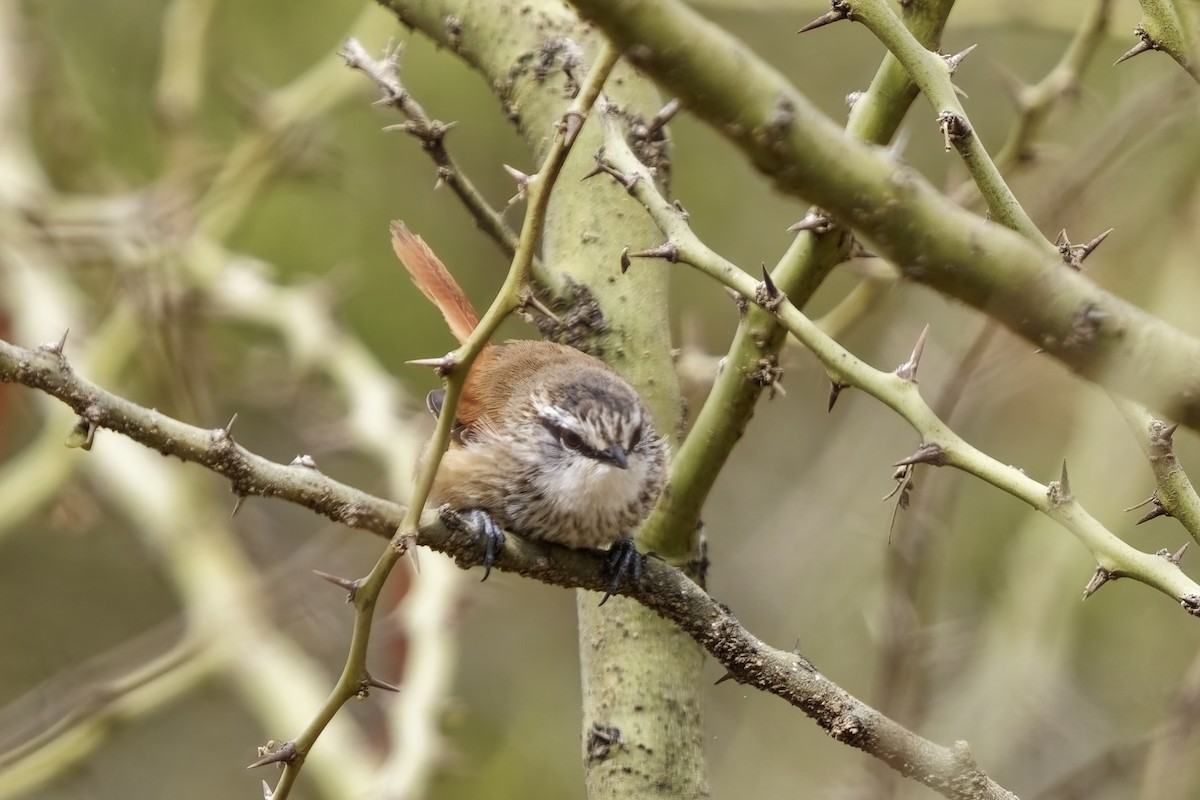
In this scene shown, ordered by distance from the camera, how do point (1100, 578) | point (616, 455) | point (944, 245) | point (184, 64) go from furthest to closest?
1. point (184, 64)
2. point (616, 455)
3. point (1100, 578)
4. point (944, 245)

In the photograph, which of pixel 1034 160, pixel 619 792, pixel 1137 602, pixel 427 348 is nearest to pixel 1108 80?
pixel 1137 602

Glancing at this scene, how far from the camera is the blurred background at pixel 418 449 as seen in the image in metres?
4.30

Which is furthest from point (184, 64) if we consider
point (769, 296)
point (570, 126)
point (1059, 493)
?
point (1059, 493)

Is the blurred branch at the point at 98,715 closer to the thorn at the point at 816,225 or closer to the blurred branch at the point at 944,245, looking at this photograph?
the thorn at the point at 816,225

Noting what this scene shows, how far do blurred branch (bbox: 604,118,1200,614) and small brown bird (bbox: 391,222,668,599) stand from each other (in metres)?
0.84

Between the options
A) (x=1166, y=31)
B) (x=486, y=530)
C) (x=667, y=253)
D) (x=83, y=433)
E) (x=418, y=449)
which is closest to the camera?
(x=83, y=433)

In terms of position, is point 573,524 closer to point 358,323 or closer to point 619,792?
point 619,792

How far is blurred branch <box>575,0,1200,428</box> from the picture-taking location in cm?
133

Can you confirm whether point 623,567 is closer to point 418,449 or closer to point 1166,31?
point 1166,31

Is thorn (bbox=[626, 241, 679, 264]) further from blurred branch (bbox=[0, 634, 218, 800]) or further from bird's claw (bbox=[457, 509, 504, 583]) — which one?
blurred branch (bbox=[0, 634, 218, 800])

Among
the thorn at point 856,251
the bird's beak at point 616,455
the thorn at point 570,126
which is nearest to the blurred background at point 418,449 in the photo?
the thorn at point 856,251

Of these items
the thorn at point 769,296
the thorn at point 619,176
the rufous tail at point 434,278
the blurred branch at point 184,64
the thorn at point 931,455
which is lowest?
the thorn at point 931,455

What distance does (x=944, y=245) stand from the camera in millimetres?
1364

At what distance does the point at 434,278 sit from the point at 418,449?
90cm
